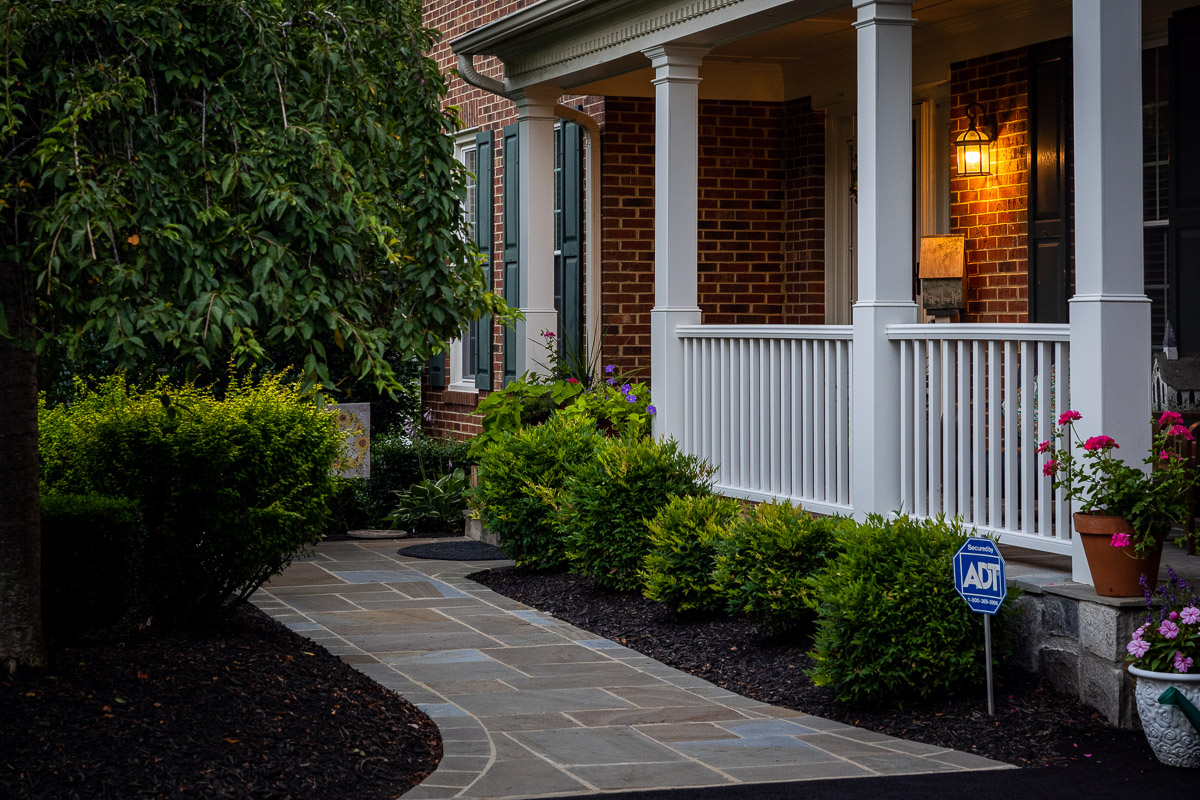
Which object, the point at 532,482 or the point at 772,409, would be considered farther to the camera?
the point at 532,482

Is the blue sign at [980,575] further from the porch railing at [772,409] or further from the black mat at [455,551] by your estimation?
the black mat at [455,551]

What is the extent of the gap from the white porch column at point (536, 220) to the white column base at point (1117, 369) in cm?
568

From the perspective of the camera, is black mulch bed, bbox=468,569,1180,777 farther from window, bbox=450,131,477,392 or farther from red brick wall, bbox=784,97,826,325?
window, bbox=450,131,477,392

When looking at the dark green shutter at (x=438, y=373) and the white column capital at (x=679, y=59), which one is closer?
the white column capital at (x=679, y=59)

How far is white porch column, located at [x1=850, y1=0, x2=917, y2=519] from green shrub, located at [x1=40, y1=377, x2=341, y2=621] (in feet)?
8.91

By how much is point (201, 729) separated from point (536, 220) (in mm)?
6382

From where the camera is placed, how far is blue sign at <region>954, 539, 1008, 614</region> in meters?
5.53

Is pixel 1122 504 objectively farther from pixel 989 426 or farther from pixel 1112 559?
pixel 989 426

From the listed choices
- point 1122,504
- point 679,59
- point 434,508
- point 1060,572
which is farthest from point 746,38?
point 1122,504

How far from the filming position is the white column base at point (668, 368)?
29.3 ft

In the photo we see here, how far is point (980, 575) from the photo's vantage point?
18.4 ft

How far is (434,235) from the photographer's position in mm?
5031

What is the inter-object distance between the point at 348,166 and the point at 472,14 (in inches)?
380

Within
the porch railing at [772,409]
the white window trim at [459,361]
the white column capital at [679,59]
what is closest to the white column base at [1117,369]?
the porch railing at [772,409]
